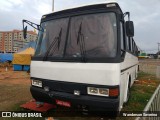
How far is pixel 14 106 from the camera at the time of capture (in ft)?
24.0

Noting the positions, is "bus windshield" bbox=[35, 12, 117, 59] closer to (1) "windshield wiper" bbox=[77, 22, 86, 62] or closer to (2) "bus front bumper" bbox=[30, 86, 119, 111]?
(1) "windshield wiper" bbox=[77, 22, 86, 62]

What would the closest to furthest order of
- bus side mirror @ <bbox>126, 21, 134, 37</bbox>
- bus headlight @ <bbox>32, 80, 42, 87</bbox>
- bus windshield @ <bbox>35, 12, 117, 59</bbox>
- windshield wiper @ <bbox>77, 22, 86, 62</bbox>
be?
1. bus windshield @ <bbox>35, 12, 117, 59</bbox>
2. windshield wiper @ <bbox>77, 22, 86, 62</bbox>
3. bus side mirror @ <bbox>126, 21, 134, 37</bbox>
4. bus headlight @ <bbox>32, 80, 42, 87</bbox>

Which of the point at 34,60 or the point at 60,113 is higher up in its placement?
the point at 34,60

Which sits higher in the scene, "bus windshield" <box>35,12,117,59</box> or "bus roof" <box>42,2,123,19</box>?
"bus roof" <box>42,2,123,19</box>

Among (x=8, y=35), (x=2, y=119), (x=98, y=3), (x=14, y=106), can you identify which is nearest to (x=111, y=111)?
(x=98, y=3)

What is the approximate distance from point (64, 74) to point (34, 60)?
3.95ft

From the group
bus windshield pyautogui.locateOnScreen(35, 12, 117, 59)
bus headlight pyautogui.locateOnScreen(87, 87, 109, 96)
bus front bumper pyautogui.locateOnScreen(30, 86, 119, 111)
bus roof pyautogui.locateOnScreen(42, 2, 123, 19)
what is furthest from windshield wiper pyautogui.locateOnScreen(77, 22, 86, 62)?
bus front bumper pyautogui.locateOnScreen(30, 86, 119, 111)

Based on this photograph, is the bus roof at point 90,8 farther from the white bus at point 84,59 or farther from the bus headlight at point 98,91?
the bus headlight at point 98,91

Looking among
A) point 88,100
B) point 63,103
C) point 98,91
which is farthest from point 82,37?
point 63,103

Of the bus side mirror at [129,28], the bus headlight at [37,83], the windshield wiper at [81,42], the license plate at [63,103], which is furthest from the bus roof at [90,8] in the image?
the license plate at [63,103]

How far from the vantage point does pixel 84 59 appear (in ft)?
16.3

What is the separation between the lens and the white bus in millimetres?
4766

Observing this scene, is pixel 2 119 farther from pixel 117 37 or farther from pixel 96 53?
pixel 117 37

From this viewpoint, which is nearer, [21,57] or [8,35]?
[21,57]
